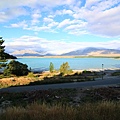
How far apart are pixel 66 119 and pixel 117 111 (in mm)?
1538

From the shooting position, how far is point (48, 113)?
260 inches

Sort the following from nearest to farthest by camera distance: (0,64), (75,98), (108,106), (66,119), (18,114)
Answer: (66,119) → (18,114) → (108,106) → (75,98) → (0,64)

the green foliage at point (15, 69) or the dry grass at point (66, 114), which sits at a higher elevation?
the green foliage at point (15, 69)

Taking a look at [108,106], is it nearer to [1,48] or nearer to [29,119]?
[29,119]

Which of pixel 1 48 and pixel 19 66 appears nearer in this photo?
pixel 1 48

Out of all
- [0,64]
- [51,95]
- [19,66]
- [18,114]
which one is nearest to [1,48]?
[0,64]

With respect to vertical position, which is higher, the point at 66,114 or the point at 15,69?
the point at 15,69

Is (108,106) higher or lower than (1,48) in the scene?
lower

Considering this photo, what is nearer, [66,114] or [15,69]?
[66,114]

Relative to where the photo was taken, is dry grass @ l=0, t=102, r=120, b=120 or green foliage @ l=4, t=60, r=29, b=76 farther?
green foliage @ l=4, t=60, r=29, b=76

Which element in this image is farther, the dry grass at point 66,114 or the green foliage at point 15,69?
the green foliage at point 15,69

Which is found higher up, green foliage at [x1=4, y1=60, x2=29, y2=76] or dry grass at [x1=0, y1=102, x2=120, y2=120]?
green foliage at [x1=4, y1=60, x2=29, y2=76]

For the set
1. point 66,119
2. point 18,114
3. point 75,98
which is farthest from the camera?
point 75,98

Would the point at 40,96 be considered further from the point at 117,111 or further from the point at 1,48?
the point at 1,48
